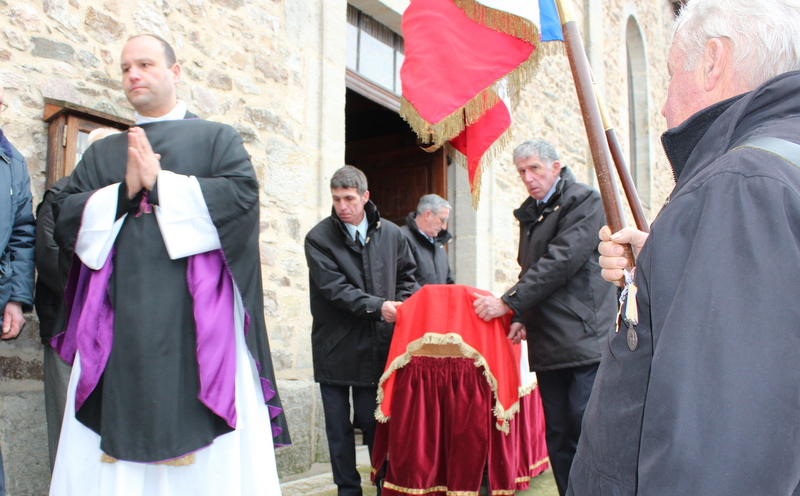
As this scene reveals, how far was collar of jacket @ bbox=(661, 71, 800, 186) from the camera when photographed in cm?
91

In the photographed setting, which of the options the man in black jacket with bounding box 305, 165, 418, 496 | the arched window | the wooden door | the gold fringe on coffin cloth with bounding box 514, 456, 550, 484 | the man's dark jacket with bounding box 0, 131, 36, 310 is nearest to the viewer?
the man's dark jacket with bounding box 0, 131, 36, 310

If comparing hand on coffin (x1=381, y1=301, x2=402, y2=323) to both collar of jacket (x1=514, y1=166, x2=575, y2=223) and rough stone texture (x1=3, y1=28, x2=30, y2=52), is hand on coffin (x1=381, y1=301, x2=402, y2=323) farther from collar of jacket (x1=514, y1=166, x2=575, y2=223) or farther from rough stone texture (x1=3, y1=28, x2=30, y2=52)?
rough stone texture (x1=3, y1=28, x2=30, y2=52)

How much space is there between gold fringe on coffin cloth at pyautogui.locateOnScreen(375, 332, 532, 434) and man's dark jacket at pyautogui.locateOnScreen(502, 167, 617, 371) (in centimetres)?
24

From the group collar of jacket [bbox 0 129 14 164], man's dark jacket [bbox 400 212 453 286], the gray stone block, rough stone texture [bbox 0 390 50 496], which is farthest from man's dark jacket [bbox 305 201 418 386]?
collar of jacket [bbox 0 129 14 164]

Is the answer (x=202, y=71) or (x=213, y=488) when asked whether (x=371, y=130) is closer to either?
(x=202, y=71)

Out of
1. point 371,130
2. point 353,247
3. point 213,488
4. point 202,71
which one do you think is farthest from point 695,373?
point 371,130

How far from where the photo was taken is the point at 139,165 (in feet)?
7.13

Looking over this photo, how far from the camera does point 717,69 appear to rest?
1.03 meters

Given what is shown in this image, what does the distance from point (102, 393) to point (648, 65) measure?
1169 cm

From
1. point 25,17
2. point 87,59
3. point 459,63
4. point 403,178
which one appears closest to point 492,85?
point 459,63

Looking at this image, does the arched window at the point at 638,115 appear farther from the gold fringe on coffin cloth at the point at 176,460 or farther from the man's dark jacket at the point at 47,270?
the gold fringe on coffin cloth at the point at 176,460

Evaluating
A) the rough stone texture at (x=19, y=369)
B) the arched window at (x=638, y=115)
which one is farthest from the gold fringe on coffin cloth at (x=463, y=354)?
the arched window at (x=638, y=115)

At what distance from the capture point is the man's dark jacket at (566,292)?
3.03 m

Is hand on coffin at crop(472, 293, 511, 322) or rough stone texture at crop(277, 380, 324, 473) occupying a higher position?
hand on coffin at crop(472, 293, 511, 322)
